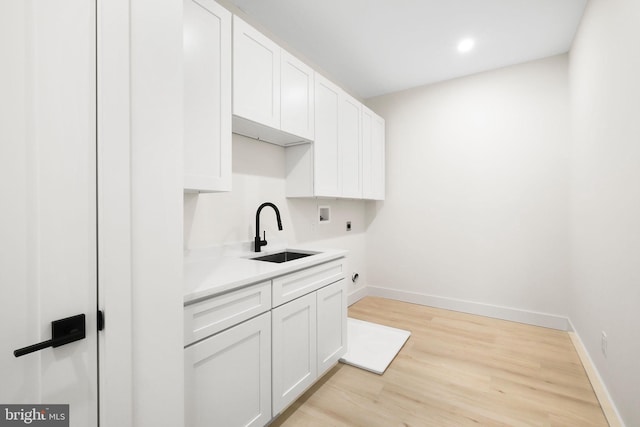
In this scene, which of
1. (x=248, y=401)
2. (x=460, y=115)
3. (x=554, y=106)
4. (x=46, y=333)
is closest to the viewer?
(x=46, y=333)

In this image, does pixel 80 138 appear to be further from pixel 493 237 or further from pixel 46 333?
pixel 493 237

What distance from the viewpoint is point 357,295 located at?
3.51m

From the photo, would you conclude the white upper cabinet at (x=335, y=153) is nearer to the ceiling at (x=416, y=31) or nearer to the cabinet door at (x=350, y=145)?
the cabinet door at (x=350, y=145)

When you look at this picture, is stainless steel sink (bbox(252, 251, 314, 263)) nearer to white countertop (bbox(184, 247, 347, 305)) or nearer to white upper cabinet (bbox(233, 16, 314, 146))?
white countertop (bbox(184, 247, 347, 305))

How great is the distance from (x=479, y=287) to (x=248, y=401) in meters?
2.76

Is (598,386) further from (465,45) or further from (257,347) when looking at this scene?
(465,45)

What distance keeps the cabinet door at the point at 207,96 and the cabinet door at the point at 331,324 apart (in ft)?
3.17

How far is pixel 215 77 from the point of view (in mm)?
1475

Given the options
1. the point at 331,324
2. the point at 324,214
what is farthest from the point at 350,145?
the point at 331,324

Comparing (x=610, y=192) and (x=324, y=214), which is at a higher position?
(x=610, y=192)

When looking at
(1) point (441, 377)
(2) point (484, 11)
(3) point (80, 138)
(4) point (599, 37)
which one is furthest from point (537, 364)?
(3) point (80, 138)

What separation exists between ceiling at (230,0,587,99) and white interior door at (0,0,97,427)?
1703 mm

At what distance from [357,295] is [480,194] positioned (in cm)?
186

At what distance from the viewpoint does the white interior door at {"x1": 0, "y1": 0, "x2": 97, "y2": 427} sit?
0.68m
